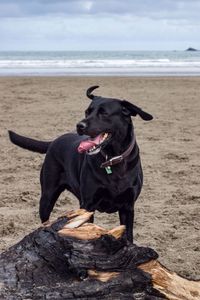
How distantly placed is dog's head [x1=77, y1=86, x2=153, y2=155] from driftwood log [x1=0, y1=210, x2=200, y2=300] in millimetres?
1525

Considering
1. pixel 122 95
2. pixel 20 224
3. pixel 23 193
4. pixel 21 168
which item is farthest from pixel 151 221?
pixel 122 95

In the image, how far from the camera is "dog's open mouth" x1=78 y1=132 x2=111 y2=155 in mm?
4984

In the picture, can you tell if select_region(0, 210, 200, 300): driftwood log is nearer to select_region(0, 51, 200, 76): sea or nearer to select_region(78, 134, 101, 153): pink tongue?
select_region(78, 134, 101, 153): pink tongue

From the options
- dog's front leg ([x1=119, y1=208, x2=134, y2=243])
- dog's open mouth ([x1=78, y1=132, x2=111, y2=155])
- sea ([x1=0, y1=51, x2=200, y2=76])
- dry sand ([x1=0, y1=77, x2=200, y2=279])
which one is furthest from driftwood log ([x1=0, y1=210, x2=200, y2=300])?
sea ([x1=0, y1=51, x2=200, y2=76])

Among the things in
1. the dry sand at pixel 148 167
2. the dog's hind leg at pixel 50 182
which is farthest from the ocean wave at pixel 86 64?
the dog's hind leg at pixel 50 182

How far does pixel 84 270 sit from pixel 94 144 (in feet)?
6.02

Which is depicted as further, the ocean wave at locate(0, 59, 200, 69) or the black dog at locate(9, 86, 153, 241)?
the ocean wave at locate(0, 59, 200, 69)

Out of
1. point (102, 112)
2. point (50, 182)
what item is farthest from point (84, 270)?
point (50, 182)

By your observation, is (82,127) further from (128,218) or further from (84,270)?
(84,270)

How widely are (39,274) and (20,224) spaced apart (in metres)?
2.95

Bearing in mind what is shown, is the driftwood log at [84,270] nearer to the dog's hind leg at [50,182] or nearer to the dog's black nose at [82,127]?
the dog's black nose at [82,127]

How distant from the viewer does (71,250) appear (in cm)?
341

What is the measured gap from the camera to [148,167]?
8.68 meters

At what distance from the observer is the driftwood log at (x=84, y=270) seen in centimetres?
326
